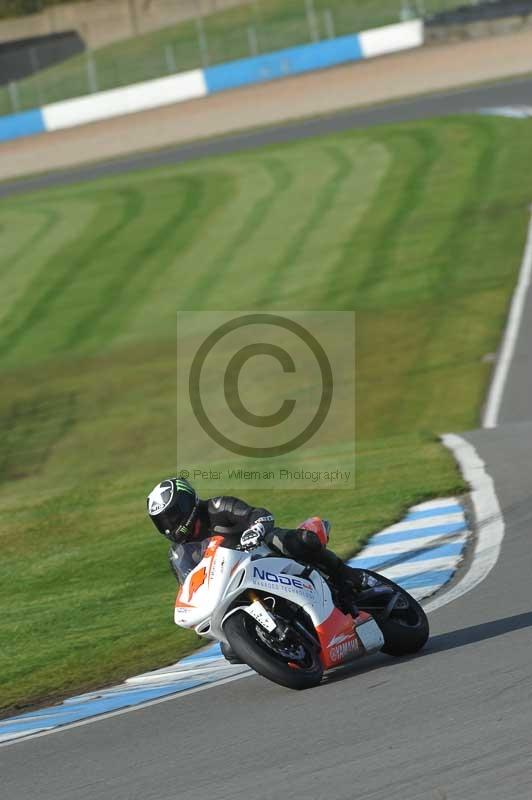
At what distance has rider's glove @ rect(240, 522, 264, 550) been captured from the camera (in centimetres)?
788

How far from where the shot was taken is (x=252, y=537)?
789 cm

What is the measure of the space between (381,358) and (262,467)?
514 centimetres

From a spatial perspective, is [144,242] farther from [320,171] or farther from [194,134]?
[194,134]

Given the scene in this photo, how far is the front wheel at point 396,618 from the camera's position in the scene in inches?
322

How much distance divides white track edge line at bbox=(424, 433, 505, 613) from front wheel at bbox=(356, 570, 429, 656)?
1.19m

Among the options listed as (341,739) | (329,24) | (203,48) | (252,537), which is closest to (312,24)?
(329,24)

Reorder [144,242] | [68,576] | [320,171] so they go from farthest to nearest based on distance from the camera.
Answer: [320,171] → [144,242] → [68,576]

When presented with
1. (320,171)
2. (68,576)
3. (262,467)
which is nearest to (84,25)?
(320,171)

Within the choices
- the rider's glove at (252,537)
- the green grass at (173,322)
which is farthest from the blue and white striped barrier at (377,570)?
the rider's glove at (252,537)

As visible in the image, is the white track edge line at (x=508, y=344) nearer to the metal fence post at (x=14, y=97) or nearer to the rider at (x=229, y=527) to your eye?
the rider at (x=229, y=527)

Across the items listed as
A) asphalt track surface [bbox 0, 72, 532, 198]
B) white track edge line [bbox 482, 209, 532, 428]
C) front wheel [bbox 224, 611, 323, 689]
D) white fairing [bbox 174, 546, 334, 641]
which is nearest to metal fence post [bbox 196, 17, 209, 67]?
asphalt track surface [bbox 0, 72, 532, 198]

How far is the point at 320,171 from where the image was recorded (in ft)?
123

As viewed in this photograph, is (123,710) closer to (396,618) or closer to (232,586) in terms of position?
(232,586)

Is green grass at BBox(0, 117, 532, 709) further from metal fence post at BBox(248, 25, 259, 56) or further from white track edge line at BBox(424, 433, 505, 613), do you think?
metal fence post at BBox(248, 25, 259, 56)
